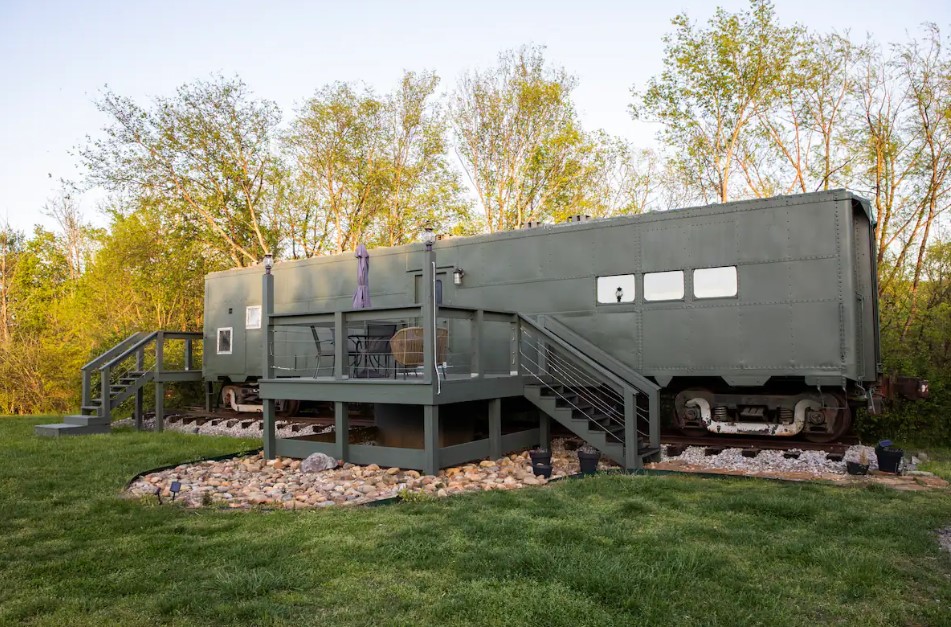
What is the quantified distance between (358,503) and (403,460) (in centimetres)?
161

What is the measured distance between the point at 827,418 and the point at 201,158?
2153 cm

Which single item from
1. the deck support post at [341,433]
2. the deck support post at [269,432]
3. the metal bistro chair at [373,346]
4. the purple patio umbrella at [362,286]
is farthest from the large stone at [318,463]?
the purple patio umbrella at [362,286]

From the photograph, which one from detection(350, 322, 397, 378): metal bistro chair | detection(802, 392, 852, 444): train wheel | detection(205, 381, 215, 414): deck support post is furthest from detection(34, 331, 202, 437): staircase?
detection(802, 392, 852, 444): train wheel

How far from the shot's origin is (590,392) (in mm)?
9297

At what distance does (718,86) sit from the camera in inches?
705

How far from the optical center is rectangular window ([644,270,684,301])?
8.86 m

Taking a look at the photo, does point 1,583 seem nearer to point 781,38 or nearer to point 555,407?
point 555,407

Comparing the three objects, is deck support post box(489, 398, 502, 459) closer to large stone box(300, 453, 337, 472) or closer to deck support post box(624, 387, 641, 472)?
deck support post box(624, 387, 641, 472)

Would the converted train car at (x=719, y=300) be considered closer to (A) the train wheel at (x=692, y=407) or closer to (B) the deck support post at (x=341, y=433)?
(A) the train wheel at (x=692, y=407)

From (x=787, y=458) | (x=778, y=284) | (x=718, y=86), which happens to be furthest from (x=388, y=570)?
(x=718, y=86)

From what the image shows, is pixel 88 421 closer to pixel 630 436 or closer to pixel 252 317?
pixel 252 317

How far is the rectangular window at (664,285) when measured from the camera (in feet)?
29.1

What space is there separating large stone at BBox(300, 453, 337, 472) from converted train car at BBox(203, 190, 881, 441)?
1.12 meters

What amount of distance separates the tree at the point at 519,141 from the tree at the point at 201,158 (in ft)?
24.1
